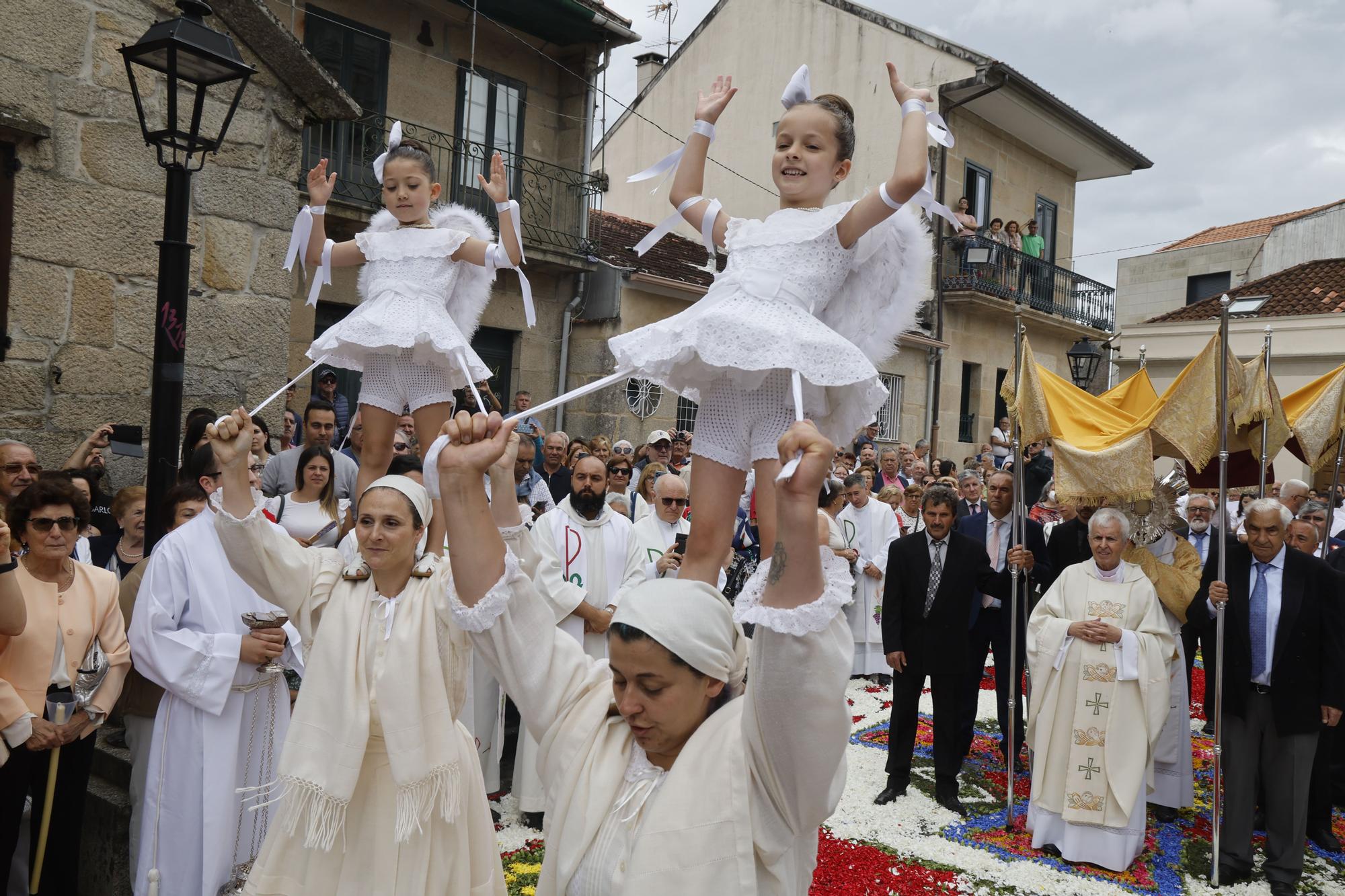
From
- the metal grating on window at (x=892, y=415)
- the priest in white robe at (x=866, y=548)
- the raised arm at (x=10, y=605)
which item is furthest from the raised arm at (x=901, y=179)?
the metal grating on window at (x=892, y=415)

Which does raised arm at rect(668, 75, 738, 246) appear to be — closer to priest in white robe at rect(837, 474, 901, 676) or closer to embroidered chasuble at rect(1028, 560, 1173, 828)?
embroidered chasuble at rect(1028, 560, 1173, 828)

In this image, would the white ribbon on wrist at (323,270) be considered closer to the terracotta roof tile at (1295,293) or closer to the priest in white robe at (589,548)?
the priest in white robe at (589,548)

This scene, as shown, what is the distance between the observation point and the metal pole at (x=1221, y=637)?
561 centimetres

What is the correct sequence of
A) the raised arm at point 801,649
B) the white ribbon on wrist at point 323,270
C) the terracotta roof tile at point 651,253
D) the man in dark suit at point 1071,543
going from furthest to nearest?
the terracotta roof tile at point 651,253 < the man in dark suit at point 1071,543 < the white ribbon on wrist at point 323,270 < the raised arm at point 801,649

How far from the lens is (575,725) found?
216 cm

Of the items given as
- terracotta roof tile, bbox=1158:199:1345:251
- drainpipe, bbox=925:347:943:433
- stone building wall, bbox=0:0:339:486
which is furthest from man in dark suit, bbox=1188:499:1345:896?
terracotta roof tile, bbox=1158:199:1345:251

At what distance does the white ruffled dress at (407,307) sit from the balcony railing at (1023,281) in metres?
15.6

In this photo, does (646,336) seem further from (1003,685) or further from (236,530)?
(1003,685)

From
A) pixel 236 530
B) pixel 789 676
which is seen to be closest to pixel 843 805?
pixel 236 530

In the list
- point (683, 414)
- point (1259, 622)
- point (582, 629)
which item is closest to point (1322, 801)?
point (1259, 622)

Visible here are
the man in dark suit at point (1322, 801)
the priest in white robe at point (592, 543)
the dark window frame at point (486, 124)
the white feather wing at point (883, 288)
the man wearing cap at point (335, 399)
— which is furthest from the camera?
the dark window frame at point (486, 124)

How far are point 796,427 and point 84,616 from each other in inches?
137

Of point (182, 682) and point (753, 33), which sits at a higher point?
point (753, 33)

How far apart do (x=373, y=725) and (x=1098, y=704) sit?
14.5 feet
